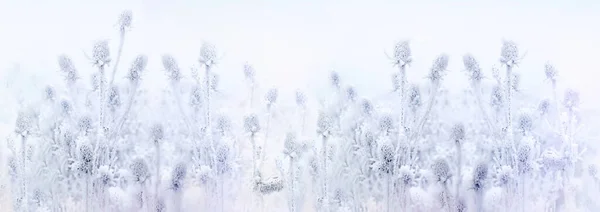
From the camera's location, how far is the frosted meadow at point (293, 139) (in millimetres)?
1744

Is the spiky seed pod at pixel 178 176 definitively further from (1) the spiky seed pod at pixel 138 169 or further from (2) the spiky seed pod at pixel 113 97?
(2) the spiky seed pod at pixel 113 97

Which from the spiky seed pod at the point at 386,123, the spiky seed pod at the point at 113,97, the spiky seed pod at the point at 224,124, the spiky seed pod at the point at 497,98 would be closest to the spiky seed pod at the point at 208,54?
the spiky seed pod at the point at 224,124

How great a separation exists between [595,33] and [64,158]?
1610 millimetres

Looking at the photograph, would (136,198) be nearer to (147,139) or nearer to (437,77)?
(147,139)

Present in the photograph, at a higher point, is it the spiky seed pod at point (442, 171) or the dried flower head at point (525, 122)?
the dried flower head at point (525, 122)

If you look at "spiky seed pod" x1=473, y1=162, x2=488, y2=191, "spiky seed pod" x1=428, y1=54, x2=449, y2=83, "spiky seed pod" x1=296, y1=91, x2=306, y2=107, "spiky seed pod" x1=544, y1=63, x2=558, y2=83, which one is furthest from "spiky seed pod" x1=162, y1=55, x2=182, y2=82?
"spiky seed pod" x1=544, y1=63, x2=558, y2=83

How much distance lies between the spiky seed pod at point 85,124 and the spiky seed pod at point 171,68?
0.27 meters

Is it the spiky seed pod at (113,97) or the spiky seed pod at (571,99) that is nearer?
the spiky seed pod at (571,99)

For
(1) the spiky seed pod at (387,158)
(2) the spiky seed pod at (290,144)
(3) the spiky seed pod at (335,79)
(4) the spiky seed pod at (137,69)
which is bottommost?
(1) the spiky seed pod at (387,158)

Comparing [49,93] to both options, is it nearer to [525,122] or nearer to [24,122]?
[24,122]

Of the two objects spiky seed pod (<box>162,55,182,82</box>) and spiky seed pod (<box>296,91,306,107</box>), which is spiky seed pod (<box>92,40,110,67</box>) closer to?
spiky seed pod (<box>162,55,182,82</box>)

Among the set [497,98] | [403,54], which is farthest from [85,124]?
[497,98]

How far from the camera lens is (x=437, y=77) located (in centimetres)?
176

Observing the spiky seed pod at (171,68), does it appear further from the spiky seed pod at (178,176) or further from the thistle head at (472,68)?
the thistle head at (472,68)
